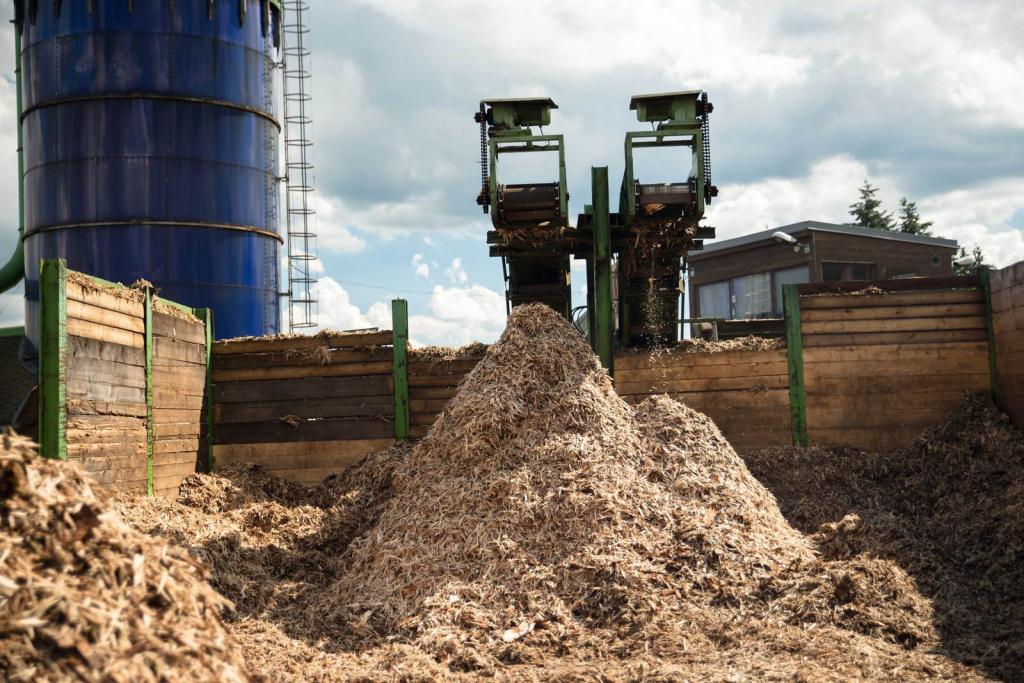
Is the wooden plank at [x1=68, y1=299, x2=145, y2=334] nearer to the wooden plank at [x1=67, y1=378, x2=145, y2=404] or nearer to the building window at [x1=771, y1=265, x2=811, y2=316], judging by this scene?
the wooden plank at [x1=67, y1=378, x2=145, y2=404]

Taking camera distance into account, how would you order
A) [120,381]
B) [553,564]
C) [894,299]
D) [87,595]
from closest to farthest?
[87,595]
[553,564]
[120,381]
[894,299]

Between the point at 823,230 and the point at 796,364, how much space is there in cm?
1008

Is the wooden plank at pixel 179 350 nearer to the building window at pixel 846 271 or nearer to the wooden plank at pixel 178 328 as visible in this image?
the wooden plank at pixel 178 328

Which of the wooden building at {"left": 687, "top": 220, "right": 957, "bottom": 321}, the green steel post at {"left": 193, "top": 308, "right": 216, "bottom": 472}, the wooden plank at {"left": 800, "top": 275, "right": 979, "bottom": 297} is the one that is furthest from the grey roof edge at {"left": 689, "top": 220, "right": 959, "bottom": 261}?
the green steel post at {"left": 193, "top": 308, "right": 216, "bottom": 472}

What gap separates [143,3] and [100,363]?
10.8 m

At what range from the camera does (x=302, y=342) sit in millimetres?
11094

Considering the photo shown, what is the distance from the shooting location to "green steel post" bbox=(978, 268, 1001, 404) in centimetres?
1031

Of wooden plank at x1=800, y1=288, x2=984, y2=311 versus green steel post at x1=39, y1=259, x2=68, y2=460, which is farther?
wooden plank at x1=800, y1=288, x2=984, y2=311

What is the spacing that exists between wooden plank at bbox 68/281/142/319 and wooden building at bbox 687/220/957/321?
13027 millimetres

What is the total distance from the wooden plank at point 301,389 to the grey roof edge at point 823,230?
1239 centimetres

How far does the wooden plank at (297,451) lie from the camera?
10867 mm

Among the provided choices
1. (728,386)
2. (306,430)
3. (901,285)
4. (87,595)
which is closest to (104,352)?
(306,430)

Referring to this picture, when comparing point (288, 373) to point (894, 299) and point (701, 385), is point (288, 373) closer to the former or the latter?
point (701, 385)

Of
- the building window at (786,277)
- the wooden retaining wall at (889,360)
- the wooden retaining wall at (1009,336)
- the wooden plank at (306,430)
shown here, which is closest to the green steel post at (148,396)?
the wooden plank at (306,430)
